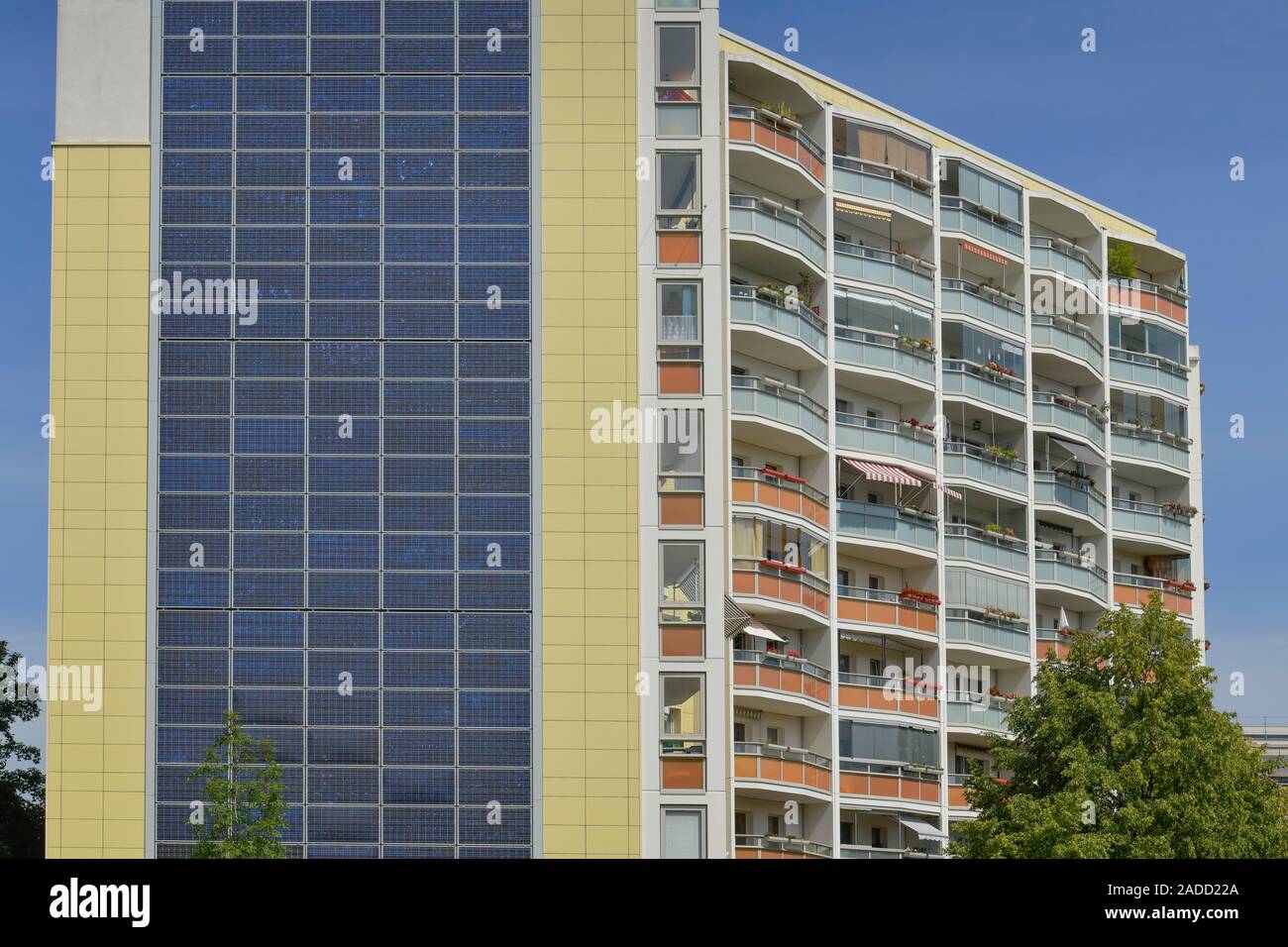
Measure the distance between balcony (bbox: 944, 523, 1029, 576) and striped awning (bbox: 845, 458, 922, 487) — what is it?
3.45 metres

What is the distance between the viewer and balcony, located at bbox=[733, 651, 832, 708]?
7675 centimetres

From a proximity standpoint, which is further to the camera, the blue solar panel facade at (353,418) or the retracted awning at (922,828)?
the retracted awning at (922,828)

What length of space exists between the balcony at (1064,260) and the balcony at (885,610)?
1665 cm

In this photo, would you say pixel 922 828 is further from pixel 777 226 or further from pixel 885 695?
pixel 777 226

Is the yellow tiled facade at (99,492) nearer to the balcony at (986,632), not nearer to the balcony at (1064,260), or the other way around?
the balcony at (986,632)

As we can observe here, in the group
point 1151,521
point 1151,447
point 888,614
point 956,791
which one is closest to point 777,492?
point 888,614

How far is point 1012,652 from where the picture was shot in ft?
294

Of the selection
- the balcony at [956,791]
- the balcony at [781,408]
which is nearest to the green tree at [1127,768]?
the balcony at [781,408]

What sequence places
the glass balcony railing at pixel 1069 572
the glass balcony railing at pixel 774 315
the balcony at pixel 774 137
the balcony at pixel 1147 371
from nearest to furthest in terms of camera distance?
the glass balcony railing at pixel 774 315 < the balcony at pixel 774 137 < the glass balcony railing at pixel 1069 572 < the balcony at pixel 1147 371

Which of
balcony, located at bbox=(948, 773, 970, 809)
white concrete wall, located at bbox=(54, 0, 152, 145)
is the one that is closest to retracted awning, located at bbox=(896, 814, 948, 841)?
balcony, located at bbox=(948, 773, 970, 809)

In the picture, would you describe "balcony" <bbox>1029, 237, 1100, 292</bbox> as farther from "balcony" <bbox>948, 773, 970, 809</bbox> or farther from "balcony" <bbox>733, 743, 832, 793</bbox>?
"balcony" <bbox>733, 743, 832, 793</bbox>

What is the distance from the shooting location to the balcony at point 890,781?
80438mm
